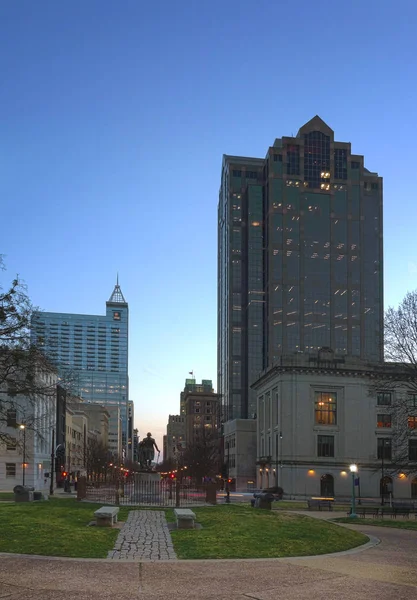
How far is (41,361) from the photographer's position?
35.1 meters

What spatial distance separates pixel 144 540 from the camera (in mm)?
23969

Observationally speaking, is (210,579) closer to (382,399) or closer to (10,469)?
(10,469)

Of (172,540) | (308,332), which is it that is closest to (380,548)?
(172,540)

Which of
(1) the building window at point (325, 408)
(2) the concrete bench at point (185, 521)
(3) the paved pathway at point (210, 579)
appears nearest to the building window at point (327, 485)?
(1) the building window at point (325, 408)

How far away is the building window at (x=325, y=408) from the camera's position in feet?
330

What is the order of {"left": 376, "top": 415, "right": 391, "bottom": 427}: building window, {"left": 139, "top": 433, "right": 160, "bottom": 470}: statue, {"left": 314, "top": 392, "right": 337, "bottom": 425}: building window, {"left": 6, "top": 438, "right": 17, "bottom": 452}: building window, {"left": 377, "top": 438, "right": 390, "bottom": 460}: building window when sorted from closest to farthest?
{"left": 6, "top": 438, "right": 17, "bottom": 452}: building window, {"left": 139, "top": 433, "right": 160, "bottom": 470}: statue, {"left": 377, "top": 438, "right": 390, "bottom": 460}: building window, {"left": 314, "top": 392, "right": 337, "bottom": 425}: building window, {"left": 376, "top": 415, "right": 391, "bottom": 427}: building window

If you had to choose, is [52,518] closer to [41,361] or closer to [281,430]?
[41,361]

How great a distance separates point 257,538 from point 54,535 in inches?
276

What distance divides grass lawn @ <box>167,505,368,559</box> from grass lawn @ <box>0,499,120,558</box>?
2.60 meters

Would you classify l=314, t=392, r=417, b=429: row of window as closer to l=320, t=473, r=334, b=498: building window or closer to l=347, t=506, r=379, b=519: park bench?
l=320, t=473, r=334, b=498: building window

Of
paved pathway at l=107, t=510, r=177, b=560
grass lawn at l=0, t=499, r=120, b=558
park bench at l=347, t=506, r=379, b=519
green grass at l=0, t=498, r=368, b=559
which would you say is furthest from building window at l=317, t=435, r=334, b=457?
grass lawn at l=0, t=499, r=120, b=558

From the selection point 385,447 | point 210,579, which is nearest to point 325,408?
point 385,447

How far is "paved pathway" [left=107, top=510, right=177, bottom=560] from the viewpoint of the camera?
20609 millimetres

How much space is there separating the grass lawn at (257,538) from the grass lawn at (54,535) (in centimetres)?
260
